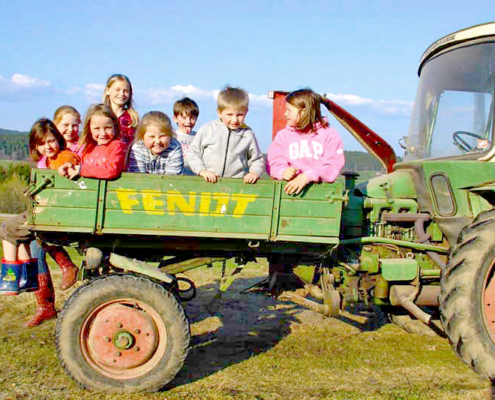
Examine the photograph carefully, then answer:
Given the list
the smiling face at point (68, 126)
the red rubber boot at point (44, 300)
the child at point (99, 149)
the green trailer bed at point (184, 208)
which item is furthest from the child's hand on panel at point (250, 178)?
the red rubber boot at point (44, 300)

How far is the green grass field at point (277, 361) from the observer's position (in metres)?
3.92

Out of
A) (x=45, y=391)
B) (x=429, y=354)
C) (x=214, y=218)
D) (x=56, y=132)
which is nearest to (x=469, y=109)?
(x=429, y=354)

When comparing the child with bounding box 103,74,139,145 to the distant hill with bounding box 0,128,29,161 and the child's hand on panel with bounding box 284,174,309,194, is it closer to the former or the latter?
the child's hand on panel with bounding box 284,174,309,194

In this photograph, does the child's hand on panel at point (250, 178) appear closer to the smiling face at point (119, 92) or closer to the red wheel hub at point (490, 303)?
the smiling face at point (119, 92)

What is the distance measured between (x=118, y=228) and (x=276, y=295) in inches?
64.6

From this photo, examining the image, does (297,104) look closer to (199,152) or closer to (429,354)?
(199,152)

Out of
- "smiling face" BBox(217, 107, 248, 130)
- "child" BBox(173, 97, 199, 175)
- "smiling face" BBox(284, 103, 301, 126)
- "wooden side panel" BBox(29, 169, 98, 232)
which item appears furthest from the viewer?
"child" BBox(173, 97, 199, 175)

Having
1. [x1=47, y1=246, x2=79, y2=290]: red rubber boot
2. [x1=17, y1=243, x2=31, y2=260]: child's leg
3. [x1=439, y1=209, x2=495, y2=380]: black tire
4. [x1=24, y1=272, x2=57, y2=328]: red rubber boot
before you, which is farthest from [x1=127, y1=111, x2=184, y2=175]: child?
[x1=439, y1=209, x2=495, y2=380]: black tire

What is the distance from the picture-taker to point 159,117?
4262 millimetres

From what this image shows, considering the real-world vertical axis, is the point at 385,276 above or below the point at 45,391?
above

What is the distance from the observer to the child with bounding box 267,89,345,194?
439 centimetres

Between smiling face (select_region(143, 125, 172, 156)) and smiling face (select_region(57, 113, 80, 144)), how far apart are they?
121cm

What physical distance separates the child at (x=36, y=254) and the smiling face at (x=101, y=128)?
23cm

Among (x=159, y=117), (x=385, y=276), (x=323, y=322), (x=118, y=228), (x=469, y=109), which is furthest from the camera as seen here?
(x=323, y=322)
